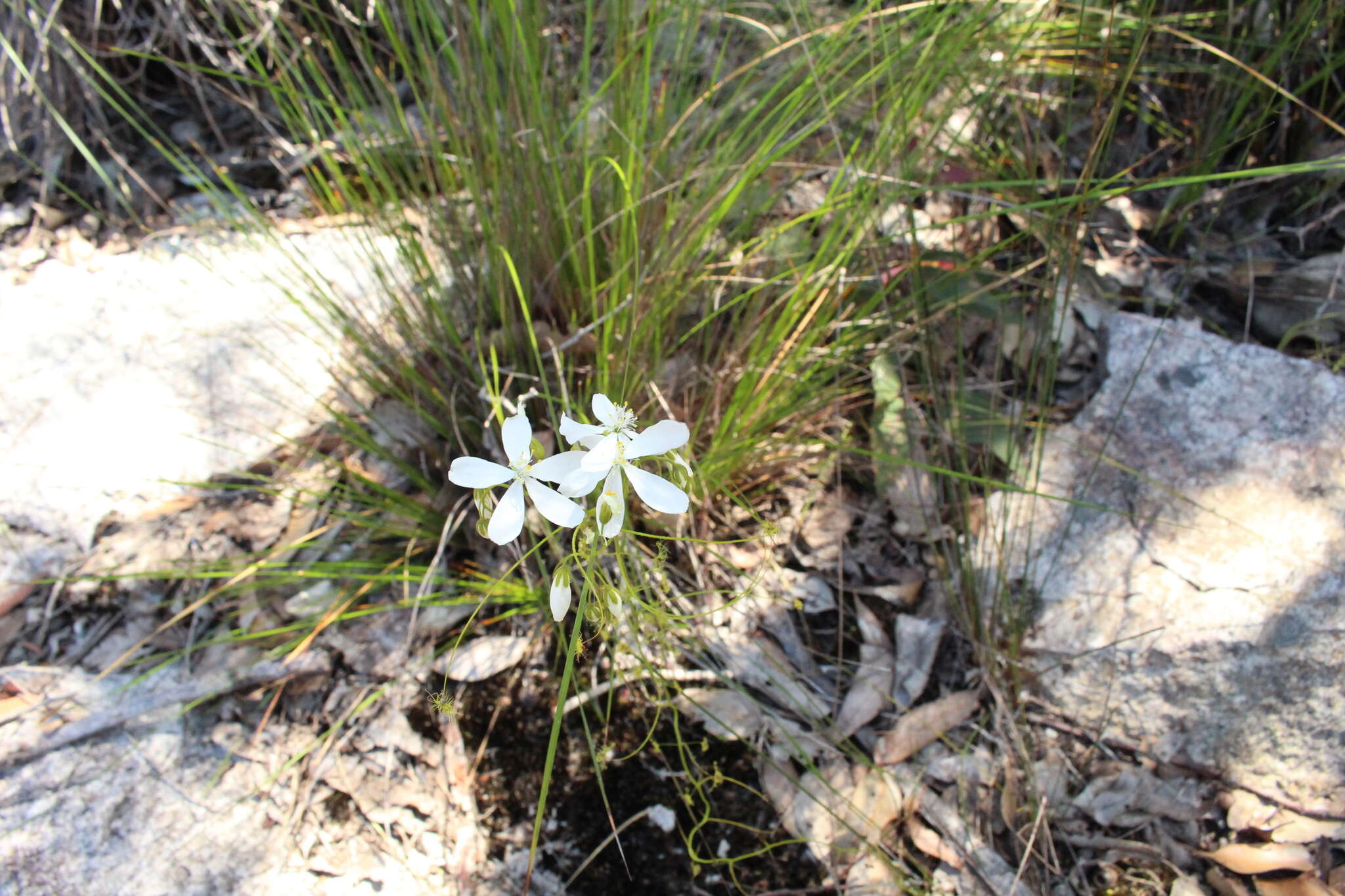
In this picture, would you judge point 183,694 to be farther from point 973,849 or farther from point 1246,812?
point 1246,812

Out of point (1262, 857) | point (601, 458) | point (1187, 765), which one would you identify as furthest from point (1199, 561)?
point (601, 458)

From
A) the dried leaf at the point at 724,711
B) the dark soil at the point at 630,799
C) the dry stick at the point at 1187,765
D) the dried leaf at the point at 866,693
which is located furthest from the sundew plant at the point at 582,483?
the dry stick at the point at 1187,765

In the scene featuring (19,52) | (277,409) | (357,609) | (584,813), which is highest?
(19,52)

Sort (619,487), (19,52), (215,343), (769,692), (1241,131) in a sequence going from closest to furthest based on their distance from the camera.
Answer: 1. (619,487)
2. (769,692)
3. (1241,131)
4. (215,343)
5. (19,52)

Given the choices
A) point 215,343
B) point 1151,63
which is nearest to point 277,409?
point 215,343

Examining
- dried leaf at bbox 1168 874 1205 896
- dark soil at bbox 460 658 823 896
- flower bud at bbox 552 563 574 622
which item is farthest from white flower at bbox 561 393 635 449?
dried leaf at bbox 1168 874 1205 896

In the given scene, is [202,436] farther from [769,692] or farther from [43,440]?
[769,692]
